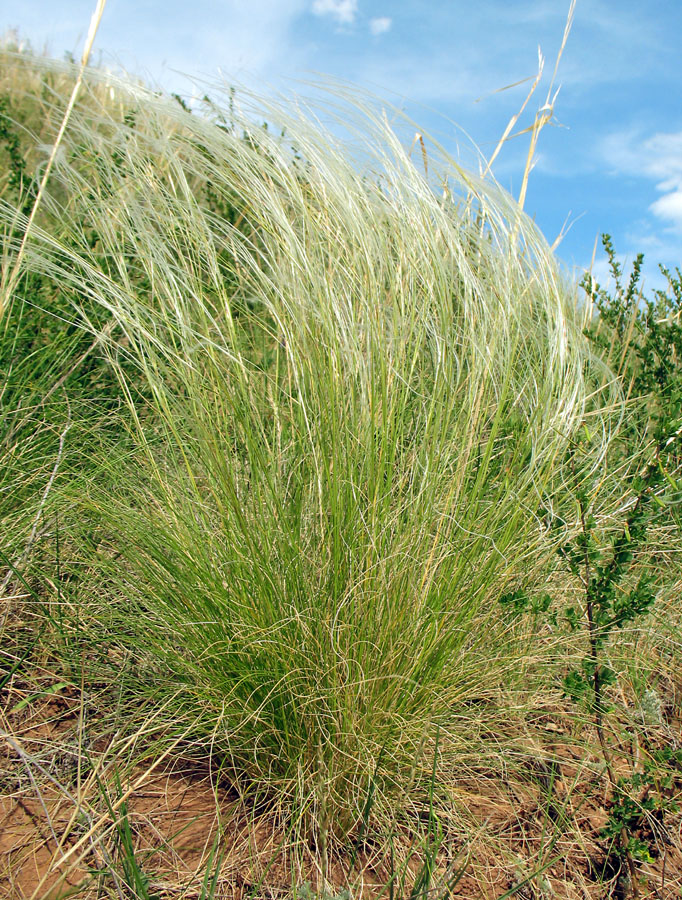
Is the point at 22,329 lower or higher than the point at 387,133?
lower

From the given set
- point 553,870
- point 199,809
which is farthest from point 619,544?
point 199,809

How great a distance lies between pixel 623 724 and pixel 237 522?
1.23 m

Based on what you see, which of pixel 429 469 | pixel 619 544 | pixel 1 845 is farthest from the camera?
pixel 619 544

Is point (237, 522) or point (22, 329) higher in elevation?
point (22, 329)

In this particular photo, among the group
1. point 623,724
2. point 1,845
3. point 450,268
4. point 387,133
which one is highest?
point 387,133

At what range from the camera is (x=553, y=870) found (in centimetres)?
134

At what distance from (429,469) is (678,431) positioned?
70cm

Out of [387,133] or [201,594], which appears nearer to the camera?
[201,594]

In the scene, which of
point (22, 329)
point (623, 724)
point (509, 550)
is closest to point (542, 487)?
point (509, 550)

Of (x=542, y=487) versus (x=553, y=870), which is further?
(x=542, y=487)

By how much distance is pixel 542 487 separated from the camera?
1.49 metres

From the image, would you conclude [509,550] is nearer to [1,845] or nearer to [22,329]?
[1,845]

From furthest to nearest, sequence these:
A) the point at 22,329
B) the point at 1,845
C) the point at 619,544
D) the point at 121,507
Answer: the point at 22,329 → the point at 121,507 → the point at 619,544 → the point at 1,845

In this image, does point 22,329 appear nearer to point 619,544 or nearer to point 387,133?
point 387,133
